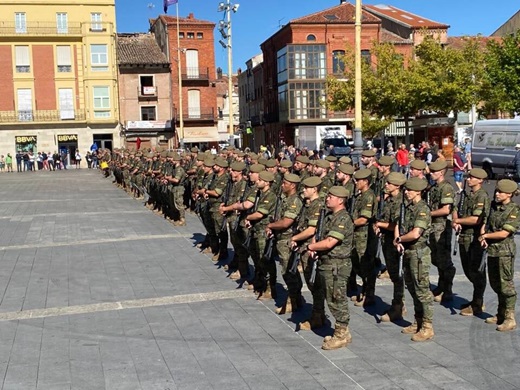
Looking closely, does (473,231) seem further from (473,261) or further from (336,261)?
(336,261)

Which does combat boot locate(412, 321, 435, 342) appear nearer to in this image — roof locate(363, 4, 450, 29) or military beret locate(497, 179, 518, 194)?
military beret locate(497, 179, 518, 194)

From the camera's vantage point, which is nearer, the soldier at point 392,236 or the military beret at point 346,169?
the soldier at point 392,236

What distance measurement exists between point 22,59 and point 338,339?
165 ft

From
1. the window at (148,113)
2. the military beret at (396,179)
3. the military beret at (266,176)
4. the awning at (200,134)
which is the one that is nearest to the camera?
the military beret at (396,179)

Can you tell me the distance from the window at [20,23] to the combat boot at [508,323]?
168 feet

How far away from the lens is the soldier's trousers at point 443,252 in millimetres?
9531

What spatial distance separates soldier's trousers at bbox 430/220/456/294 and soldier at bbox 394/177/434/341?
64.8 inches

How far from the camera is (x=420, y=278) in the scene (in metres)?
7.86

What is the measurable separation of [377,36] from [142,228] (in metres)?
44.6

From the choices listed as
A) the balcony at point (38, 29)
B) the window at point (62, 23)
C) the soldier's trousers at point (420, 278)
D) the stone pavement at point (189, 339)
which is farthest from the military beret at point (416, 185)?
the window at point (62, 23)

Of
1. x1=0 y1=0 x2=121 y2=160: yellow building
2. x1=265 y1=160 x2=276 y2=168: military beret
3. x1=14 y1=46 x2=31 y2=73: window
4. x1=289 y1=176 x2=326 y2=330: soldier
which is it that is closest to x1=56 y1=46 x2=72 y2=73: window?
x1=0 y1=0 x2=121 y2=160: yellow building

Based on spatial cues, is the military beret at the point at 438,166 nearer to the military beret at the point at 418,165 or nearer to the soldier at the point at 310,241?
the military beret at the point at 418,165

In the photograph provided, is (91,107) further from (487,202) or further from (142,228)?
(487,202)

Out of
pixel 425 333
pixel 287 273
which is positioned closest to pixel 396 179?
pixel 287 273
